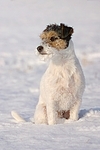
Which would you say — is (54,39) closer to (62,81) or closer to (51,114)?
(62,81)

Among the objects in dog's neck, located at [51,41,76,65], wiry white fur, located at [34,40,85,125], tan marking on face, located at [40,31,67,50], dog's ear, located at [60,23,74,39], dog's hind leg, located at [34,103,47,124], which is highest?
dog's ear, located at [60,23,74,39]

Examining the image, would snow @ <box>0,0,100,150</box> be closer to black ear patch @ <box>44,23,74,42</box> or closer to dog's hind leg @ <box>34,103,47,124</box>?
dog's hind leg @ <box>34,103,47,124</box>

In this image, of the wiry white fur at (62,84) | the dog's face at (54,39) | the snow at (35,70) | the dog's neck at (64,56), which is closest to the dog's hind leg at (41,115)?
the wiry white fur at (62,84)

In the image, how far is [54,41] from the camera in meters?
5.99

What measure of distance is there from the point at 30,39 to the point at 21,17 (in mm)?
5216

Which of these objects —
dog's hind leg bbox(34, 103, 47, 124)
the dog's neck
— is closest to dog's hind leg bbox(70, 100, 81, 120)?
dog's hind leg bbox(34, 103, 47, 124)

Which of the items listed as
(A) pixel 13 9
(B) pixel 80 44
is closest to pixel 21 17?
(A) pixel 13 9

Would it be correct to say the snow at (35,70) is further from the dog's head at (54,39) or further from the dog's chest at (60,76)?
the dog's head at (54,39)

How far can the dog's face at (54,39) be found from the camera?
5926mm

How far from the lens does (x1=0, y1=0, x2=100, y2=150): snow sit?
16.5 feet

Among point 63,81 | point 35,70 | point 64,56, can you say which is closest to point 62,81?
point 63,81

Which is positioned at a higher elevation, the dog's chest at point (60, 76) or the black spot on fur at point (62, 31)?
the black spot on fur at point (62, 31)

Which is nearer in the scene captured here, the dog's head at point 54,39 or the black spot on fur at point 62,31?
the dog's head at point 54,39

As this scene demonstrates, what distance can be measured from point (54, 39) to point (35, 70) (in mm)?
7751
